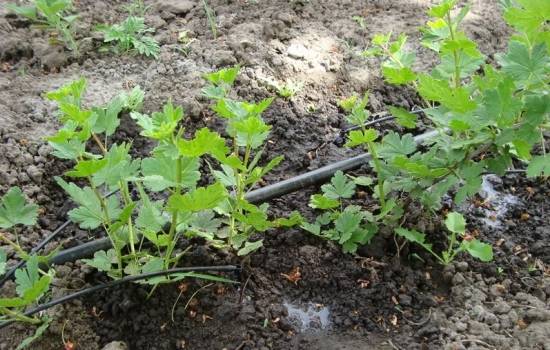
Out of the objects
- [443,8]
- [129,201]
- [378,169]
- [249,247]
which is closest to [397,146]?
[378,169]

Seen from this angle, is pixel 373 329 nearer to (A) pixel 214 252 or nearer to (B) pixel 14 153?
(A) pixel 214 252

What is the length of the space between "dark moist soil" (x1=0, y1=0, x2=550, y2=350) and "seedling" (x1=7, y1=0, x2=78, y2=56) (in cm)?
7

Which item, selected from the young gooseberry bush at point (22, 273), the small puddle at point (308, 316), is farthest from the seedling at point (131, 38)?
the small puddle at point (308, 316)

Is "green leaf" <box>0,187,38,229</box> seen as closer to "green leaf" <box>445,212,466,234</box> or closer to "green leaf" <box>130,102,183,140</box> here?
"green leaf" <box>130,102,183,140</box>

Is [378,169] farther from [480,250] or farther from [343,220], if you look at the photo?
[480,250]

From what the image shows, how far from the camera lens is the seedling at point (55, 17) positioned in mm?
2922

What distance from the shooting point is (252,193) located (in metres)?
2.38

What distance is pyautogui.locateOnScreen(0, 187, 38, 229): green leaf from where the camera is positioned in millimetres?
1863

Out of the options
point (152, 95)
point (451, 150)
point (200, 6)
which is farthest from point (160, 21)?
point (451, 150)

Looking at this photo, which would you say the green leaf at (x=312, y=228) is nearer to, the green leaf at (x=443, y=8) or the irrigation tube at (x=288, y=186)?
the irrigation tube at (x=288, y=186)

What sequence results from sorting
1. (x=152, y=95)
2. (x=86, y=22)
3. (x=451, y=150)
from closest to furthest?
(x=451, y=150), (x=152, y=95), (x=86, y=22)

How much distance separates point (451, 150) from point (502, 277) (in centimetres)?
57

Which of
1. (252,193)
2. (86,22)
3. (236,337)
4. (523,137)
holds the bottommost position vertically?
(236,337)

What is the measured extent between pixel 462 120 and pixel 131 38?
6.15ft
